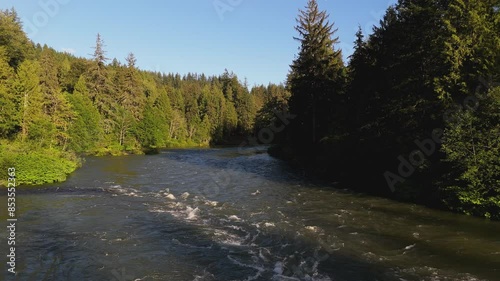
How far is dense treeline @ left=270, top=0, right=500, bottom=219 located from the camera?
62.9ft

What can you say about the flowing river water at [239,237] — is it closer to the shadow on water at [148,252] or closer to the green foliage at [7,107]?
the shadow on water at [148,252]

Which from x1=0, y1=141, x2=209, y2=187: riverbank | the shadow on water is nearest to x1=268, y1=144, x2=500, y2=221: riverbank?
the shadow on water

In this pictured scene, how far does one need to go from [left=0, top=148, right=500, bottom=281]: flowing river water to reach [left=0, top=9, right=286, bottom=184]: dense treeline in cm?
1077

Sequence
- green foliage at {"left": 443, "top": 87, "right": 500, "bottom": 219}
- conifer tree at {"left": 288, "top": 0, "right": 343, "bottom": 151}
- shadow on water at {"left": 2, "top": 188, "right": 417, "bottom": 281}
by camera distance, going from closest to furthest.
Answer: shadow on water at {"left": 2, "top": 188, "right": 417, "bottom": 281}
green foliage at {"left": 443, "top": 87, "right": 500, "bottom": 219}
conifer tree at {"left": 288, "top": 0, "right": 343, "bottom": 151}

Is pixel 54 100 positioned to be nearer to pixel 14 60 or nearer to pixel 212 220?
pixel 14 60

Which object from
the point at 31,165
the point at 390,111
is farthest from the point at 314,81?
the point at 31,165

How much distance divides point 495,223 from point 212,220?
46.3ft

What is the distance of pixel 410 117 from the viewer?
23812 mm

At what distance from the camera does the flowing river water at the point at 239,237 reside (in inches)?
489

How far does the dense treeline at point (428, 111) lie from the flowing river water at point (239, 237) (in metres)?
2.15

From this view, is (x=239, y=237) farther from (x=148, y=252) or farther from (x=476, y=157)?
(x=476, y=157)

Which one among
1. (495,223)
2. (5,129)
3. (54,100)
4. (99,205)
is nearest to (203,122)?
(54,100)

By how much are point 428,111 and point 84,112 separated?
171 feet

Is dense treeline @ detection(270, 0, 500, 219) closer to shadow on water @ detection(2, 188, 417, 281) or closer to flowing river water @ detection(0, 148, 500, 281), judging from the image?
flowing river water @ detection(0, 148, 500, 281)
